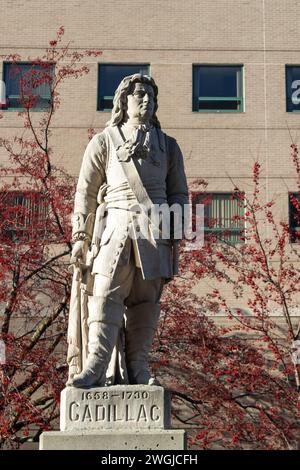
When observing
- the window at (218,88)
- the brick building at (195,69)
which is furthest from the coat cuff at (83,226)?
the window at (218,88)

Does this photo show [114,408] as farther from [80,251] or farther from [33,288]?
[33,288]

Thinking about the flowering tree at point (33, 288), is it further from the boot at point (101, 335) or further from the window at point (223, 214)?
the boot at point (101, 335)

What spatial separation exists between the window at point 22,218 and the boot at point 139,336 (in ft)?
24.4

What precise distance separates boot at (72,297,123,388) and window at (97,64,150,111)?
13145mm

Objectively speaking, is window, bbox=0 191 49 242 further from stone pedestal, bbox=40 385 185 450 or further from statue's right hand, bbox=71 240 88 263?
stone pedestal, bbox=40 385 185 450

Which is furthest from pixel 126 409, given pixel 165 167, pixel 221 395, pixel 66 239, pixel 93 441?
pixel 221 395

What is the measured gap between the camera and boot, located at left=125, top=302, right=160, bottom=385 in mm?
7660

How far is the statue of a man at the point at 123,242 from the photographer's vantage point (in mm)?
7543

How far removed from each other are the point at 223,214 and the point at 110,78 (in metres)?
4.30

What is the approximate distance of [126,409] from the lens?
7.20 m

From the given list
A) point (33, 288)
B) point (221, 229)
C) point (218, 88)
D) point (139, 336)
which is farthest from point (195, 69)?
point (139, 336)

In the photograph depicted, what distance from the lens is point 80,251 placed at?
25.7ft
